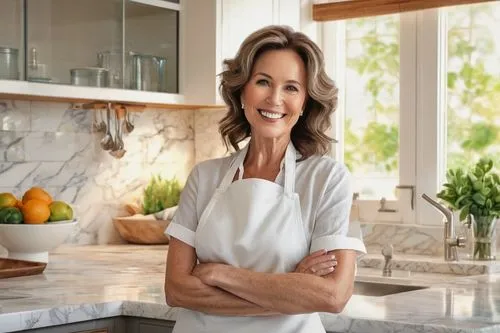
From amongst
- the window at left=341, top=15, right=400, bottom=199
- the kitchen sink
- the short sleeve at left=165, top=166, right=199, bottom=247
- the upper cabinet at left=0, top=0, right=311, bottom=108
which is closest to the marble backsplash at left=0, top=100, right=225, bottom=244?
the upper cabinet at left=0, top=0, right=311, bottom=108

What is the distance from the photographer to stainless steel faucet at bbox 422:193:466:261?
4.07 meters

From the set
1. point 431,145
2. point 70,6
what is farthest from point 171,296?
point 431,145

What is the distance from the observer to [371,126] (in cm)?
471

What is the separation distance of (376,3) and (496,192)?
104 cm

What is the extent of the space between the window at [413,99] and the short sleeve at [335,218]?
7.38 ft

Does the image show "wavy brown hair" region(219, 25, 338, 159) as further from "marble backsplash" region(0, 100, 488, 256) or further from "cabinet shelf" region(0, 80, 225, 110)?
"marble backsplash" region(0, 100, 488, 256)

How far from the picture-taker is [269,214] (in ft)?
7.46

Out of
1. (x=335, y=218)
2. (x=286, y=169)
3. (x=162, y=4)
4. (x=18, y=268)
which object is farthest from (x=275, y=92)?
(x=162, y=4)

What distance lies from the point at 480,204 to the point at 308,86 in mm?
1933

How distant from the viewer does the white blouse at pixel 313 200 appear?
2.21 meters

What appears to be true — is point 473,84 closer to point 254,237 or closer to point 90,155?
point 90,155

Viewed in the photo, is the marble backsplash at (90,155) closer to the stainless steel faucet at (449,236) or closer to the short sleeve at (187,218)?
the stainless steel faucet at (449,236)

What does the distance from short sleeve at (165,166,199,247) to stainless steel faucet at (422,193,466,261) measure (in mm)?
1959

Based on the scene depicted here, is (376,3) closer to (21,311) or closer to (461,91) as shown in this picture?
(461,91)
